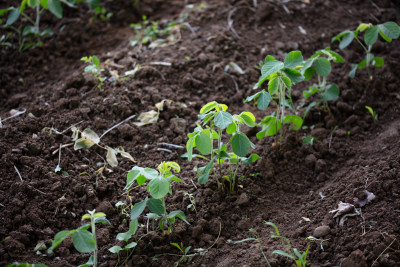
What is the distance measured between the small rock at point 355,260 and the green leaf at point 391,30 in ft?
5.13

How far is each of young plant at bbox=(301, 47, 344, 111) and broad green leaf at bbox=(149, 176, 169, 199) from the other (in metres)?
1.20

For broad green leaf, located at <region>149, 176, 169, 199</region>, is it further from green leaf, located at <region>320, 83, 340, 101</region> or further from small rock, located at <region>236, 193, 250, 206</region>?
green leaf, located at <region>320, 83, 340, 101</region>

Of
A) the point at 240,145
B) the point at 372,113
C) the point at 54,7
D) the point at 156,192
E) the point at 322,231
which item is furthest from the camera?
the point at 54,7

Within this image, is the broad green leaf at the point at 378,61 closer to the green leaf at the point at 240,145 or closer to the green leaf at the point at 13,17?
the green leaf at the point at 240,145

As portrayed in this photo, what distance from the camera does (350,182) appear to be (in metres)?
2.40

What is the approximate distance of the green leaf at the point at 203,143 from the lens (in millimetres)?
2182

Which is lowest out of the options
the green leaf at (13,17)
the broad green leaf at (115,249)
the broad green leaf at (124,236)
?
the broad green leaf at (115,249)

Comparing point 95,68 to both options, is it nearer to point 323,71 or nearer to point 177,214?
point 177,214

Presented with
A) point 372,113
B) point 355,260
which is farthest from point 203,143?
point 372,113

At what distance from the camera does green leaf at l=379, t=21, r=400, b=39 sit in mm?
2760

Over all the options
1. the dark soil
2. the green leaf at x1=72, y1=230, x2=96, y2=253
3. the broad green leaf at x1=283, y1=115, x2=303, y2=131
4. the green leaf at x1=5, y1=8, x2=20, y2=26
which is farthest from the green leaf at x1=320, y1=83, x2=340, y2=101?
the green leaf at x1=5, y1=8, x2=20, y2=26

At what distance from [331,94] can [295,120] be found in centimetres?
39

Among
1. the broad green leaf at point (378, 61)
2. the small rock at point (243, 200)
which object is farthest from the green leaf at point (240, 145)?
the broad green leaf at point (378, 61)

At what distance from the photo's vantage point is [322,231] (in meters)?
2.12
